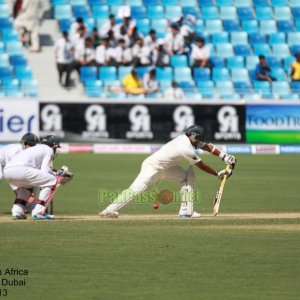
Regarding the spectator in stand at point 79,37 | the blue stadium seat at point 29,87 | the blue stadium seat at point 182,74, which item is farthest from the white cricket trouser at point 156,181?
the blue stadium seat at point 182,74

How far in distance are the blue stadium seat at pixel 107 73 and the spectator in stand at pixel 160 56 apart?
122 centimetres

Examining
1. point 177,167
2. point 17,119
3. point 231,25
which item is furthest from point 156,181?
point 231,25

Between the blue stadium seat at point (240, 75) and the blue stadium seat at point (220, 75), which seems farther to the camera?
the blue stadium seat at point (240, 75)

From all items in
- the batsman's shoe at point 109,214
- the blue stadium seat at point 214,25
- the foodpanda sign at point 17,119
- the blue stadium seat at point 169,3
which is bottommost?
the batsman's shoe at point 109,214

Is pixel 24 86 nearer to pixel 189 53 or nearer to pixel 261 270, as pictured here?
pixel 189 53

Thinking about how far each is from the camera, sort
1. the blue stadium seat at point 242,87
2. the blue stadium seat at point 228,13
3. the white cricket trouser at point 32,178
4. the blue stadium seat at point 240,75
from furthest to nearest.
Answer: the blue stadium seat at point 228,13 → the blue stadium seat at point 240,75 → the blue stadium seat at point 242,87 → the white cricket trouser at point 32,178

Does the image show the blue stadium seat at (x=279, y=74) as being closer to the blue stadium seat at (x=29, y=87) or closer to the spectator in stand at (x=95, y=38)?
the spectator in stand at (x=95, y=38)

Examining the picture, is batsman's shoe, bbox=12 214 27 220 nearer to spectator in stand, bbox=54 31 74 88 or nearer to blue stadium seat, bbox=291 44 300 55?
spectator in stand, bbox=54 31 74 88

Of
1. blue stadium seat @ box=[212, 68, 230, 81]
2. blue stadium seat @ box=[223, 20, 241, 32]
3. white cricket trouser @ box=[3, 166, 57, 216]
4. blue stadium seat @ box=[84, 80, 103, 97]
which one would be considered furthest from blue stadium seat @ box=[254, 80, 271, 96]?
white cricket trouser @ box=[3, 166, 57, 216]

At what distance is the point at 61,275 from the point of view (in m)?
10.8

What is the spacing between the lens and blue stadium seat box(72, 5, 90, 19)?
32.9 meters

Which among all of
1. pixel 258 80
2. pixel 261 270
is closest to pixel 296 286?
pixel 261 270

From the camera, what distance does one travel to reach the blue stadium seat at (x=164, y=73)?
31.4m

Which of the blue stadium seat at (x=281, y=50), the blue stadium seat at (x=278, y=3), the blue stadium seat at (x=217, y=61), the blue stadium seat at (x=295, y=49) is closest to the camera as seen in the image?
the blue stadium seat at (x=217, y=61)
